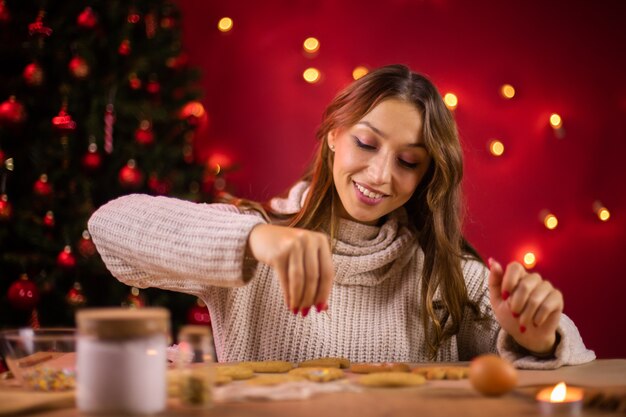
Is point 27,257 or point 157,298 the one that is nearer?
point 27,257

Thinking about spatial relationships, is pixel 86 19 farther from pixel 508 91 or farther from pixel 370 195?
pixel 508 91

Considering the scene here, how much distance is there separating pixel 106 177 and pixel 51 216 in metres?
0.24

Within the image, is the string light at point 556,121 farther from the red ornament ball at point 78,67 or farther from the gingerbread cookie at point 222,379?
the gingerbread cookie at point 222,379

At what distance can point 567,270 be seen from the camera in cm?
322

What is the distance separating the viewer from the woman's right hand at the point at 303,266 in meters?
1.08

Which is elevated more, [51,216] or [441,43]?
[441,43]

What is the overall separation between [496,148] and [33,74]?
188cm

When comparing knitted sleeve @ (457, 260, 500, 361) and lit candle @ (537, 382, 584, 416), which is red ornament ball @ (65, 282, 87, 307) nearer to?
knitted sleeve @ (457, 260, 500, 361)

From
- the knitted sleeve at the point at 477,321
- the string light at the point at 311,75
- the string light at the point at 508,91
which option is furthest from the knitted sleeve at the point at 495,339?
the string light at the point at 311,75

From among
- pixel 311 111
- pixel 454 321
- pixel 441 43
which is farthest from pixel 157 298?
pixel 441 43

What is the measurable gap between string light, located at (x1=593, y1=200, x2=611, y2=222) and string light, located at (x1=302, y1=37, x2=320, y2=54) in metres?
1.37

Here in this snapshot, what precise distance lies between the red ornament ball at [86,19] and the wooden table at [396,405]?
1.73 m

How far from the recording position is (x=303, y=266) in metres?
1.08

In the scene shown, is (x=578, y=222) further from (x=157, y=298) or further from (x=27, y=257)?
(x=27, y=257)
